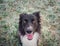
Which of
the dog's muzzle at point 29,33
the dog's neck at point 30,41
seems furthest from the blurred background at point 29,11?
the dog's muzzle at point 29,33

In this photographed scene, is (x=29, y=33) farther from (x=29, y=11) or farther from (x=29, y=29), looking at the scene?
(x=29, y=11)


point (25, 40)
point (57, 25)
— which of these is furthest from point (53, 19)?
point (25, 40)

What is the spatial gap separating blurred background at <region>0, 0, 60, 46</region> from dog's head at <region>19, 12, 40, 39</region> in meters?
0.52

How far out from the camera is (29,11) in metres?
6.54

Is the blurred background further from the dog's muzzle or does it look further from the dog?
the dog's muzzle

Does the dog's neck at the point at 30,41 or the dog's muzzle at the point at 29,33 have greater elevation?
the dog's muzzle at the point at 29,33

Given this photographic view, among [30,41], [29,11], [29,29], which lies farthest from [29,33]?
[29,11]

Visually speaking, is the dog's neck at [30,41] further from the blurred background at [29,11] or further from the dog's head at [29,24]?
the blurred background at [29,11]

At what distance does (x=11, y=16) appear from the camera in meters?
6.52

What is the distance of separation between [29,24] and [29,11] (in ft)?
4.44

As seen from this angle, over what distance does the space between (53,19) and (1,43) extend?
136 centimetres

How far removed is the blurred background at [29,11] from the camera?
599 cm

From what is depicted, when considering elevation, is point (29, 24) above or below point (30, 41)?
above

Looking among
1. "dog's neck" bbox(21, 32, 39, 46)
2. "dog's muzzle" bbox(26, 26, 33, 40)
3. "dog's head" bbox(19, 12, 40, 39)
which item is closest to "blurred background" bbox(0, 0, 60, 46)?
"dog's neck" bbox(21, 32, 39, 46)
